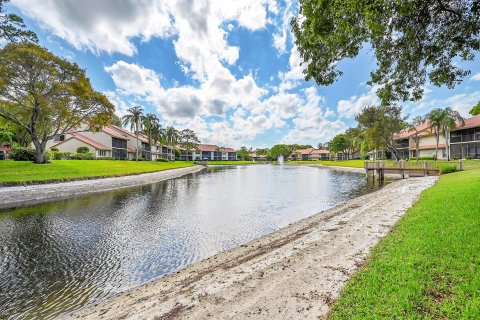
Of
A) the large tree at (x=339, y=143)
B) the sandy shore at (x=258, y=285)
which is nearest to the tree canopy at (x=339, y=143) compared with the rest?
the large tree at (x=339, y=143)

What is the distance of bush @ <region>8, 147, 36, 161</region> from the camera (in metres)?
28.4

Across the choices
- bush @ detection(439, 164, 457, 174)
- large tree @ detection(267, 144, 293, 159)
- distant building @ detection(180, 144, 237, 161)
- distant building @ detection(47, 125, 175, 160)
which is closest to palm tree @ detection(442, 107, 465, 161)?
bush @ detection(439, 164, 457, 174)

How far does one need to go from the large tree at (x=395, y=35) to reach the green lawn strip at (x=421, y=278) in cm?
548

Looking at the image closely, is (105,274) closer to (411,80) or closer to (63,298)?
(63,298)

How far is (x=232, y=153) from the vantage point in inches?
6137

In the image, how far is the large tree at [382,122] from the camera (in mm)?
43625

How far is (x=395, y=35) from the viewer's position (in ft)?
28.6

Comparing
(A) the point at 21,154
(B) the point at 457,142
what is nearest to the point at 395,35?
(A) the point at 21,154

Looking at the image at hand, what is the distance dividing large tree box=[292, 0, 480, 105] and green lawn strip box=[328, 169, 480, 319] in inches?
216

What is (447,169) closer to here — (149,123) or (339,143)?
(149,123)

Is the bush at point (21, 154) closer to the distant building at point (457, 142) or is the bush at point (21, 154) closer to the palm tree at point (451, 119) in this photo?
the distant building at point (457, 142)

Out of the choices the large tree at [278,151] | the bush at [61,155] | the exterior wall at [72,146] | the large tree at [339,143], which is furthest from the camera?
the large tree at [278,151]

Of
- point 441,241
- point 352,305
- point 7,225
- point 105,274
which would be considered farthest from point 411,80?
point 7,225

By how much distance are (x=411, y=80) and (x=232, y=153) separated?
481ft
